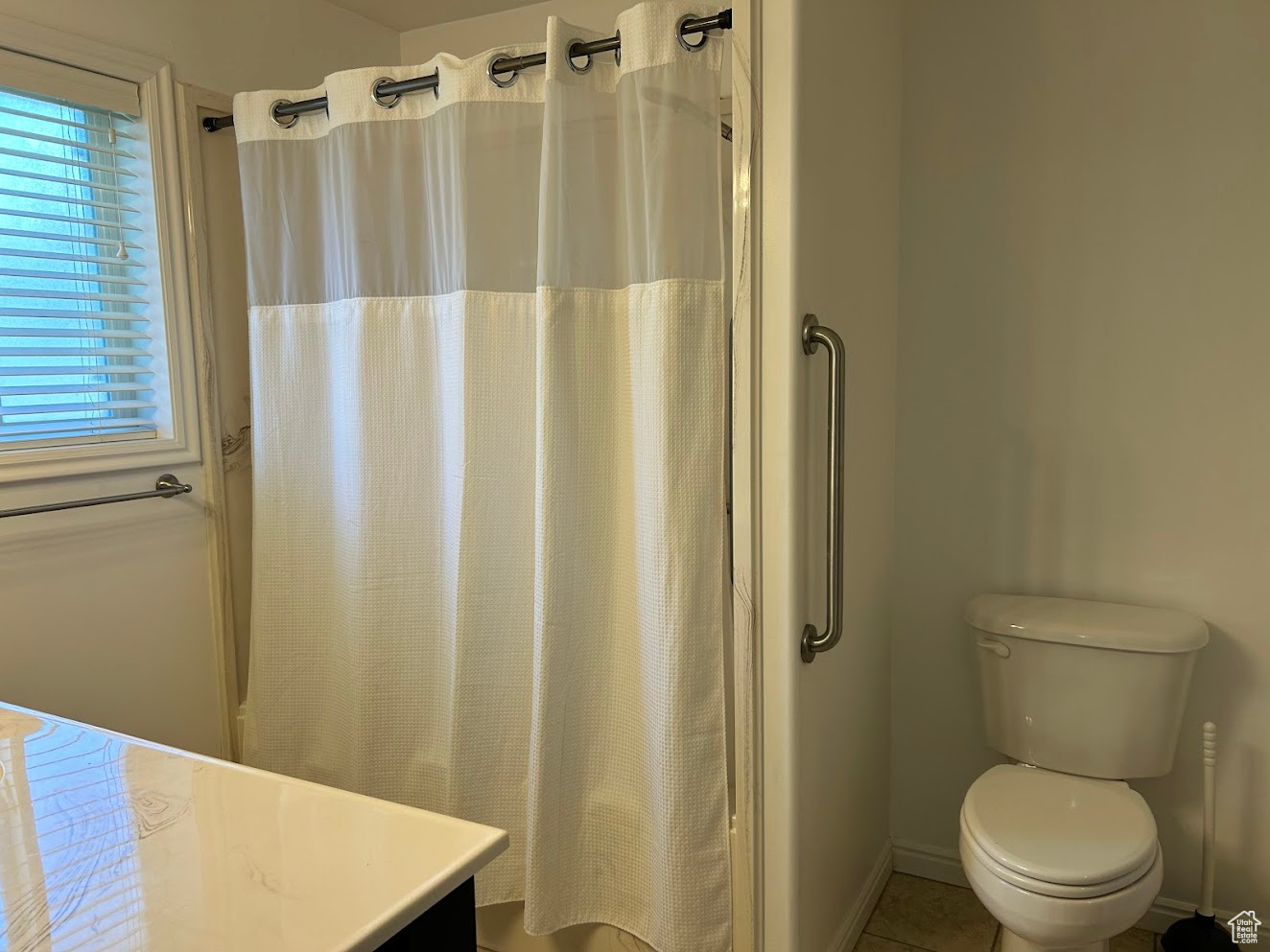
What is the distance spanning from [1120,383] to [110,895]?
81.4 inches

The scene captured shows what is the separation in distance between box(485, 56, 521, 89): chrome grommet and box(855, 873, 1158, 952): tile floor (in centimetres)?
200

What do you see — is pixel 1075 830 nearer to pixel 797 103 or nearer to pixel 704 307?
pixel 704 307

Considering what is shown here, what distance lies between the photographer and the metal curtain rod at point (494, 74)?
163cm

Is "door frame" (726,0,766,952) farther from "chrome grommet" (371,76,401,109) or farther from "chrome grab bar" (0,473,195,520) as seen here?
"chrome grab bar" (0,473,195,520)

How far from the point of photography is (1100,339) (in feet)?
6.87

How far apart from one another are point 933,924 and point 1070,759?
1.75ft

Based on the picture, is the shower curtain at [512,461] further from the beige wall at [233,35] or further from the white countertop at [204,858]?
the white countertop at [204,858]

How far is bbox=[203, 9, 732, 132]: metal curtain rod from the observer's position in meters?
1.63

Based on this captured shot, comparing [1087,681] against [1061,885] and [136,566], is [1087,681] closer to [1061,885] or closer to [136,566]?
[1061,885]

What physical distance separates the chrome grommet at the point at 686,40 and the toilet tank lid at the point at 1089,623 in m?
1.33

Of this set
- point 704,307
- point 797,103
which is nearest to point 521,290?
point 704,307

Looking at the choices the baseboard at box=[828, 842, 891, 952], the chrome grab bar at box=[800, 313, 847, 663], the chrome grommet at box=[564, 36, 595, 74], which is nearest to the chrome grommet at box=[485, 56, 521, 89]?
the chrome grommet at box=[564, 36, 595, 74]

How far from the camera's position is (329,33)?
2.39 metres

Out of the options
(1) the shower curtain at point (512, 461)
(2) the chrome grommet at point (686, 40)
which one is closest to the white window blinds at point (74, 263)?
(1) the shower curtain at point (512, 461)
